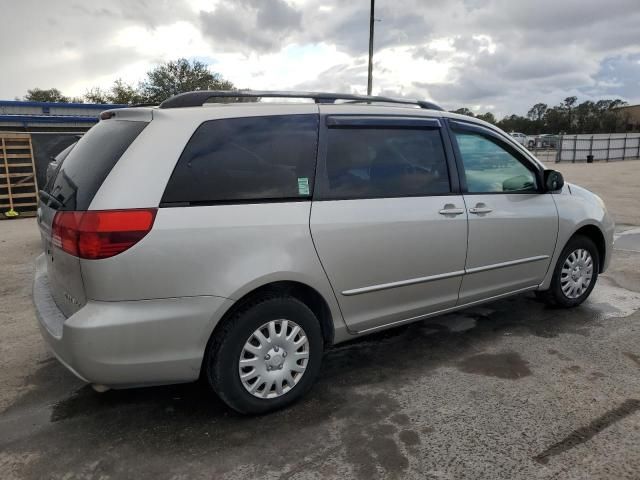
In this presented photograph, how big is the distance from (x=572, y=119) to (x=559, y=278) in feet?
266

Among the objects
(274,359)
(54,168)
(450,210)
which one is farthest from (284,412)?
(54,168)

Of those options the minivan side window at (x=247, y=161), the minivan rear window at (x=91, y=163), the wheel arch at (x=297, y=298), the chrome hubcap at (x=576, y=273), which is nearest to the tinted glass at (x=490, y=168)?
the chrome hubcap at (x=576, y=273)

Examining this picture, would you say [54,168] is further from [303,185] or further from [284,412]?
[284,412]

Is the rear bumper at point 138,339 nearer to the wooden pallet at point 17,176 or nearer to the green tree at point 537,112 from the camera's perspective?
the wooden pallet at point 17,176

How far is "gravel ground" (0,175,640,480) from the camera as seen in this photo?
2443 mm

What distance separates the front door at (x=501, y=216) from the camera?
3.69 meters

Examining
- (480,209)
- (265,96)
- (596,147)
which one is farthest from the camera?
(596,147)

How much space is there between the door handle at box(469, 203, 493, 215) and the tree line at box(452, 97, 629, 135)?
6057 cm

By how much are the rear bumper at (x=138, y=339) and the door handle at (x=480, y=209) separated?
194 centimetres

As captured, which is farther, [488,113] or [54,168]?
[488,113]

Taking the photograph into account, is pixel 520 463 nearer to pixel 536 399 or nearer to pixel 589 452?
pixel 589 452

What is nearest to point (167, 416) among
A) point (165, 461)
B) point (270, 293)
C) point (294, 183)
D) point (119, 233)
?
point (165, 461)

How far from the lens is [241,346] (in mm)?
2695

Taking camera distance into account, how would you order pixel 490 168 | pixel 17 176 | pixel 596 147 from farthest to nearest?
pixel 596 147, pixel 17 176, pixel 490 168
